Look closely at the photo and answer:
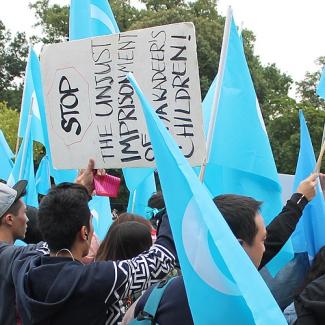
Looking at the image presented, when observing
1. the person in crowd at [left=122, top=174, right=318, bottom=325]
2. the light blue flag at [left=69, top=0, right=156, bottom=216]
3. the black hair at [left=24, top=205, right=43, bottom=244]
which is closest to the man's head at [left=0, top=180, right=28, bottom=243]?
the black hair at [left=24, top=205, right=43, bottom=244]

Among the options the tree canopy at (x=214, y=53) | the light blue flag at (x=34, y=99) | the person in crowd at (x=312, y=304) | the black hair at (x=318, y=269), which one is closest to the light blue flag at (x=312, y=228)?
the black hair at (x=318, y=269)

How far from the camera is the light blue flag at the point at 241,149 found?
3.40 meters

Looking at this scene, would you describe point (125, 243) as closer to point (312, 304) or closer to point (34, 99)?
point (312, 304)

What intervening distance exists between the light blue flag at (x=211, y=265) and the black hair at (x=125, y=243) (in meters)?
1.00

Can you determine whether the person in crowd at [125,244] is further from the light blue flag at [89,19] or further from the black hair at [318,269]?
the light blue flag at [89,19]

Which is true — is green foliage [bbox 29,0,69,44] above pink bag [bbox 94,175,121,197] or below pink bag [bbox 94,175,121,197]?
above

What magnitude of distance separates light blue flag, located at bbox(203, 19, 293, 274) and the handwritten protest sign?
57 centimetres

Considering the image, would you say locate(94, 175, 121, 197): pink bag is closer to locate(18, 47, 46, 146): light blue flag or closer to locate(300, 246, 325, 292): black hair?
locate(300, 246, 325, 292): black hair

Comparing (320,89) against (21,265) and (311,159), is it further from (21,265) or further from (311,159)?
(21,265)

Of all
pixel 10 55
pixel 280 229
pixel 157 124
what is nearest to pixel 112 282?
pixel 157 124

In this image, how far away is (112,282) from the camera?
7.32ft

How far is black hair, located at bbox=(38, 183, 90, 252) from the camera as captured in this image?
234cm

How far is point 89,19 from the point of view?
4.80m

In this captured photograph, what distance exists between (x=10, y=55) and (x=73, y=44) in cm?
3283
